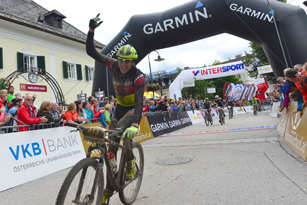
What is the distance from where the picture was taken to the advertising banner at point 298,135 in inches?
195

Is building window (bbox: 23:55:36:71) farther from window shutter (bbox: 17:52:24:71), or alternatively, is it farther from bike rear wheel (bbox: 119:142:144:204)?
bike rear wheel (bbox: 119:142:144:204)

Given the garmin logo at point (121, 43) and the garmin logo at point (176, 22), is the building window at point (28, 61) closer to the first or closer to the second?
the garmin logo at point (121, 43)

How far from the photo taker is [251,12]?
31.3 ft

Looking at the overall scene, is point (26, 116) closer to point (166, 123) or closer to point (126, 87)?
point (126, 87)

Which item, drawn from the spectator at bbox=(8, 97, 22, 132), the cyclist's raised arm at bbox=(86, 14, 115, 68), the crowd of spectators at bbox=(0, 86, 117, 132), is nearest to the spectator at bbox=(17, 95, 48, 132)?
the crowd of spectators at bbox=(0, 86, 117, 132)

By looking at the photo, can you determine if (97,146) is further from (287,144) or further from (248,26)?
(248,26)

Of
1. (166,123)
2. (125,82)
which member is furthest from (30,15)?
(125,82)

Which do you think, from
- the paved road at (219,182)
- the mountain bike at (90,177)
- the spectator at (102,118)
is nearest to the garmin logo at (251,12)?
the paved road at (219,182)

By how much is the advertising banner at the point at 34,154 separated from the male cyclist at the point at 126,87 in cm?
312

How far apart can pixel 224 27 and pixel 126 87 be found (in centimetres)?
877

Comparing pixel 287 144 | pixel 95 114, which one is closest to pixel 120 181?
pixel 287 144

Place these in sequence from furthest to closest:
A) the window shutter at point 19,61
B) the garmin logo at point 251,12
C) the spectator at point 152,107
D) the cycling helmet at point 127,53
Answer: the window shutter at point 19,61, the spectator at point 152,107, the garmin logo at point 251,12, the cycling helmet at point 127,53

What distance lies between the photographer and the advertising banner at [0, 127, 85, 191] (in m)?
4.95

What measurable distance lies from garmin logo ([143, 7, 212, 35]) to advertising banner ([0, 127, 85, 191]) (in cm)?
635
